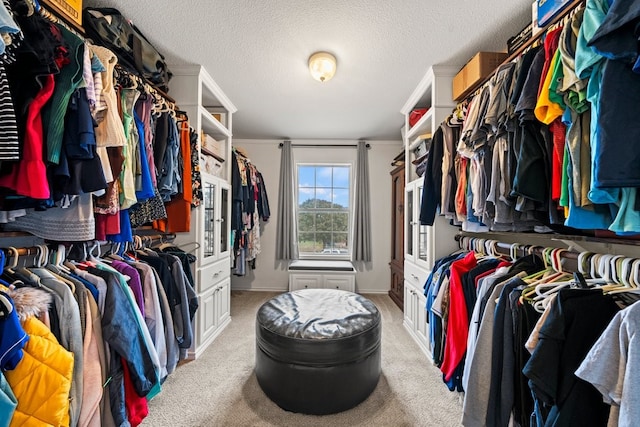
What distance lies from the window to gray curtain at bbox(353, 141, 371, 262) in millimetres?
318

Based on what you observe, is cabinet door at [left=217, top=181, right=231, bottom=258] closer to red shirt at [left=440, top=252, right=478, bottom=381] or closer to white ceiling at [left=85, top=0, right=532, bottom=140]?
white ceiling at [left=85, top=0, right=532, bottom=140]

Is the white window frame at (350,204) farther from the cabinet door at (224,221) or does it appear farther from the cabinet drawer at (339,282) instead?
the cabinet door at (224,221)

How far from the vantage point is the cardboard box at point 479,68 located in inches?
72.6

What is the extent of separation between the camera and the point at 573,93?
91 centimetres

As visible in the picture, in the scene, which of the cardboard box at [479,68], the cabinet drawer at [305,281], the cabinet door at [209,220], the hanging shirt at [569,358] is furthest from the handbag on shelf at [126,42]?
the cabinet drawer at [305,281]

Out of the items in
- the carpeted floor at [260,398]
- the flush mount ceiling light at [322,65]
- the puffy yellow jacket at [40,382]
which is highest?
the flush mount ceiling light at [322,65]

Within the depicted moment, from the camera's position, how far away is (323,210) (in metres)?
4.48

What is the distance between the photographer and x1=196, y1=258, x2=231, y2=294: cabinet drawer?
2289 mm

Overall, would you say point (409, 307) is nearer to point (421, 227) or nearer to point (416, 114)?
point (421, 227)

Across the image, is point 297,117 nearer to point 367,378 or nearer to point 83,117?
point 83,117

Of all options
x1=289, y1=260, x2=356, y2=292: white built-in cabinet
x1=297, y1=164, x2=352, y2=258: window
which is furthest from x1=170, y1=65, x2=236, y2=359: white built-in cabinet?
x1=297, y1=164, x2=352, y2=258: window

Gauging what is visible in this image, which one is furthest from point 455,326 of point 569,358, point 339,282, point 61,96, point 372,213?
point 372,213

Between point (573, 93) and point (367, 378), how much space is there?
1665mm

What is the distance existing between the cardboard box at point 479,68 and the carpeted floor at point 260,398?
2031 millimetres
